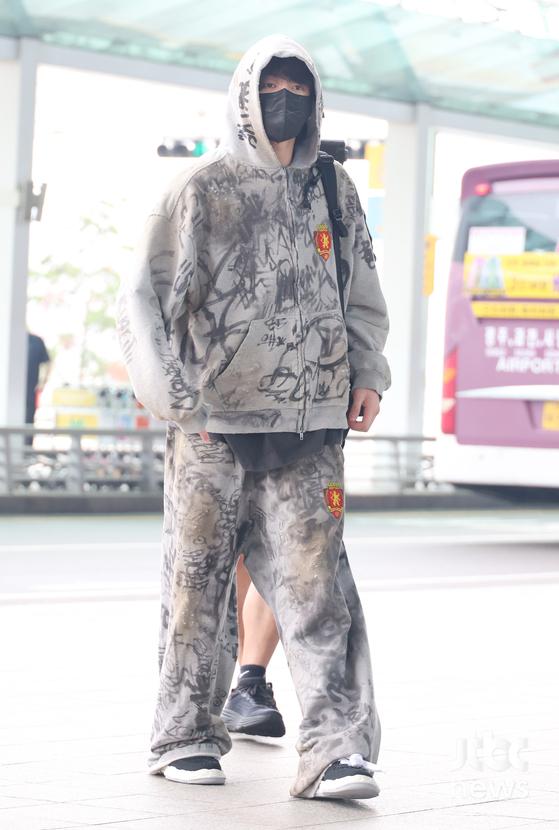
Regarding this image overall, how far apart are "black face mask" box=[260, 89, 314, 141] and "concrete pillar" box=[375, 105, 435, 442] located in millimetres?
17045

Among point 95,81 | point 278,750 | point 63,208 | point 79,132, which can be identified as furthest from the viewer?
point 63,208

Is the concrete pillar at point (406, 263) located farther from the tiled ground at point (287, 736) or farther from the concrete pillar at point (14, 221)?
the tiled ground at point (287, 736)

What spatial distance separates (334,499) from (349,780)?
2.49 feet

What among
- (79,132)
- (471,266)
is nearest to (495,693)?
(471,266)

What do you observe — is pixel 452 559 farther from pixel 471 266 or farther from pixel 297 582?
pixel 297 582

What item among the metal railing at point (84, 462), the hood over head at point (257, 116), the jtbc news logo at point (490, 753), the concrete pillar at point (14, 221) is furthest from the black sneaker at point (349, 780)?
the concrete pillar at point (14, 221)

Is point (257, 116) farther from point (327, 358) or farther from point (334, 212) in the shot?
point (327, 358)

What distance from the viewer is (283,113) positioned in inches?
197

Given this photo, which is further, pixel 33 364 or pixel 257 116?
pixel 33 364

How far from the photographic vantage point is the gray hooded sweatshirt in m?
4.99

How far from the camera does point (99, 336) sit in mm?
32906

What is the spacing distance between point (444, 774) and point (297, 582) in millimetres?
726

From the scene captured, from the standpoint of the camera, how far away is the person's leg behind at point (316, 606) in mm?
4840

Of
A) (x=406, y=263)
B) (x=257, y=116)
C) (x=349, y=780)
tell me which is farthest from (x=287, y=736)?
(x=406, y=263)
